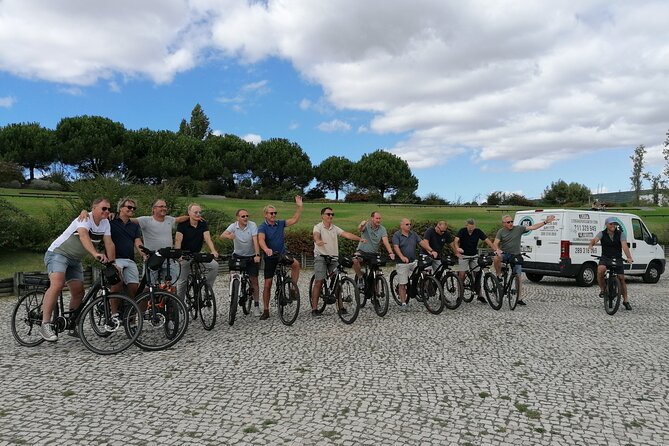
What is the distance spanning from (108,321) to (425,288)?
4.95 meters

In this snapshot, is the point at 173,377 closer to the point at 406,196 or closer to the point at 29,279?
the point at 29,279

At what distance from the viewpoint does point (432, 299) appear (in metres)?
8.59

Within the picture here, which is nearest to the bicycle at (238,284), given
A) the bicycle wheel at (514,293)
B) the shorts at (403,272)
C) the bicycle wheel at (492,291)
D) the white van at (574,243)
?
the shorts at (403,272)

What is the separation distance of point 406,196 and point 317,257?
210 ft

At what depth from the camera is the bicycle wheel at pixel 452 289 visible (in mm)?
8688

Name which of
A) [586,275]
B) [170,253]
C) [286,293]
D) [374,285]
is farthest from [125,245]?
[586,275]

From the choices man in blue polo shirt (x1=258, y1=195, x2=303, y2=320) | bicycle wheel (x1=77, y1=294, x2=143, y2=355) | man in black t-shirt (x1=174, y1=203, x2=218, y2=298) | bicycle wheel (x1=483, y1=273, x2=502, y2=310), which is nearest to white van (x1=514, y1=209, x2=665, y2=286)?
bicycle wheel (x1=483, y1=273, x2=502, y2=310)

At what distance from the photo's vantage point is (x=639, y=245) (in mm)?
13586

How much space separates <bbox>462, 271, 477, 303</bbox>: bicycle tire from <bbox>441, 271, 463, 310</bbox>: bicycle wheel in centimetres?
36

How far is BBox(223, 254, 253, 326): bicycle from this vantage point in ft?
23.4

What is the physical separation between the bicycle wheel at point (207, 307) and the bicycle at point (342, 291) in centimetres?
174

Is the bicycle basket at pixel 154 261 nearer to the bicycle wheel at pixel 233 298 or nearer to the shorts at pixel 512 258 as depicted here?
the bicycle wheel at pixel 233 298

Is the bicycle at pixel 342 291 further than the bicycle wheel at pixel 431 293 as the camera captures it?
No

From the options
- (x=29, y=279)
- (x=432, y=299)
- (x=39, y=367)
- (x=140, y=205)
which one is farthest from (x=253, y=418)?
(x=140, y=205)
